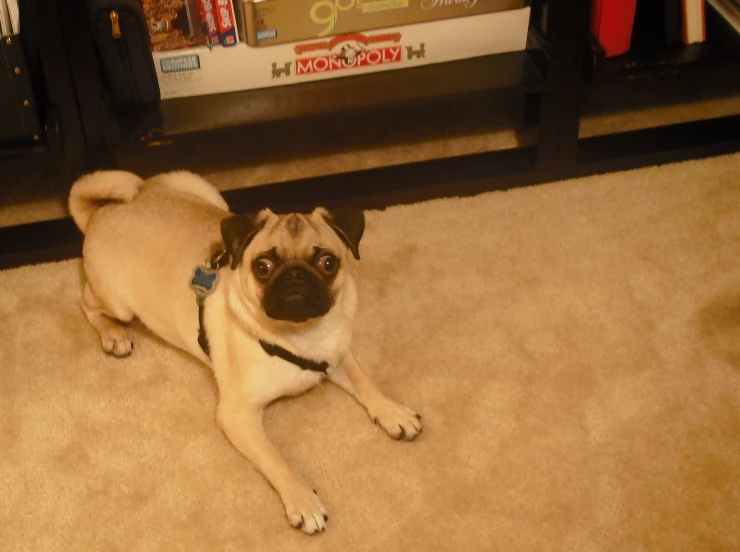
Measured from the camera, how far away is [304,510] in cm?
137

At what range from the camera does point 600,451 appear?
148cm

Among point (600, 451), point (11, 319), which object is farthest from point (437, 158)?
point (11, 319)

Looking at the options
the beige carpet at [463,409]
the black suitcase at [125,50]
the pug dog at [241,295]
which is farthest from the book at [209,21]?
the beige carpet at [463,409]

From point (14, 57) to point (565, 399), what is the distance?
132 cm

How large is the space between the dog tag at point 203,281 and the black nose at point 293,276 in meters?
0.21

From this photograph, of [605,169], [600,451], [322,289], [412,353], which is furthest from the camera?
[605,169]

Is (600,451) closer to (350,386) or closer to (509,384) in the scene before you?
(509,384)

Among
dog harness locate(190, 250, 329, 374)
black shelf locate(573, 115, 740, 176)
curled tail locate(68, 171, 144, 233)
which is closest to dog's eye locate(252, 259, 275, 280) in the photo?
dog harness locate(190, 250, 329, 374)

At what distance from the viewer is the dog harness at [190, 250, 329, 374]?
4.68ft

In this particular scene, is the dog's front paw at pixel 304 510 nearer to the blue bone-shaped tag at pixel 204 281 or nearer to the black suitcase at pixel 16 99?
the blue bone-shaped tag at pixel 204 281

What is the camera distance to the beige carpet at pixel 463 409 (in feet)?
4.56

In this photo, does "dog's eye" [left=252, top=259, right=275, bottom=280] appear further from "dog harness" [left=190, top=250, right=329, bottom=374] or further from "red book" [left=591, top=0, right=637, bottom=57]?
"red book" [left=591, top=0, right=637, bottom=57]

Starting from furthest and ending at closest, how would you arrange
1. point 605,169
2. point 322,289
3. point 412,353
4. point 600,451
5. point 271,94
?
point 605,169 < point 271,94 < point 412,353 < point 600,451 < point 322,289

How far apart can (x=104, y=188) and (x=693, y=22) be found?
4.83ft
